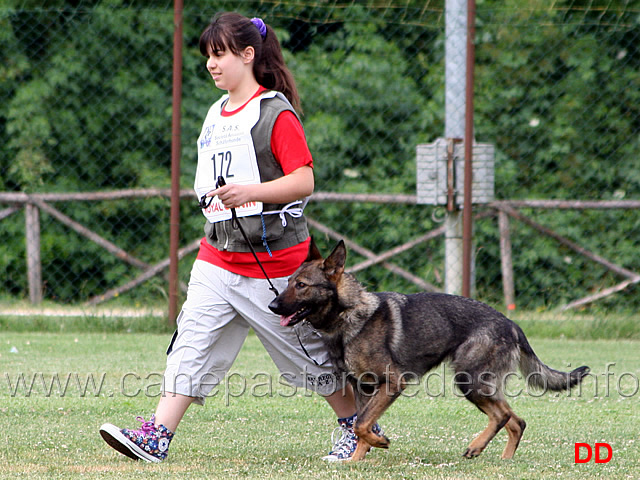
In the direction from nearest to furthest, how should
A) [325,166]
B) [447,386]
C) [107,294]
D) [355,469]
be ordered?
[355,469] → [447,386] → [107,294] → [325,166]

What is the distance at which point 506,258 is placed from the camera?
1023 cm

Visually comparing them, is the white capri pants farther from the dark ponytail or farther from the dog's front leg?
the dark ponytail

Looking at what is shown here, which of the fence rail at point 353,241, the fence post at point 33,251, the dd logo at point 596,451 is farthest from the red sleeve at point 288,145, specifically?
the fence post at point 33,251

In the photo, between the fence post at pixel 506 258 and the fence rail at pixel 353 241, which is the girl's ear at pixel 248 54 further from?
the fence post at pixel 506 258

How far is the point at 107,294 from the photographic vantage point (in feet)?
35.2

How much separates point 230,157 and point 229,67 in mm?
390

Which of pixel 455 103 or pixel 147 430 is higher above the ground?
pixel 455 103

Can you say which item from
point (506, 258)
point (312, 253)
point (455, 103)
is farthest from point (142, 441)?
point (506, 258)

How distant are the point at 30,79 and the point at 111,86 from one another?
3.87ft

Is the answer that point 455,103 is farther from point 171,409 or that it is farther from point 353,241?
point 171,409

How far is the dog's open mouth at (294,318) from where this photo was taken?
3.61 meters

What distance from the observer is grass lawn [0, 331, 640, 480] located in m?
3.50

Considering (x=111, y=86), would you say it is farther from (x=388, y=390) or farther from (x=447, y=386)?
(x=388, y=390)

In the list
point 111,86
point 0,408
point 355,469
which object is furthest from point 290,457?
point 111,86
